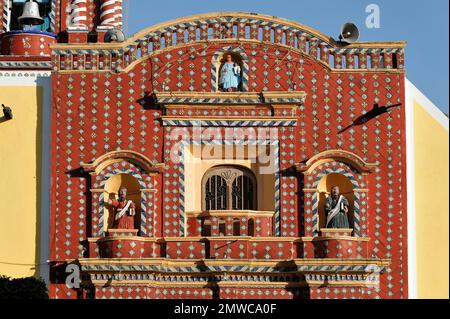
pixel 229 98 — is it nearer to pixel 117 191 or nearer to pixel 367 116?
pixel 367 116

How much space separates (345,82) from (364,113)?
1002mm

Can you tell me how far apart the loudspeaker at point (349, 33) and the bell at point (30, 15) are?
33.8 feet

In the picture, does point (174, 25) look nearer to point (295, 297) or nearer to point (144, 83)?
point (144, 83)

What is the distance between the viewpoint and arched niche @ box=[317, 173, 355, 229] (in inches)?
1539

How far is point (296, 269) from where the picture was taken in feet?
125

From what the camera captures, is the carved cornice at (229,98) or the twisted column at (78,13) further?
the twisted column at (78,13)

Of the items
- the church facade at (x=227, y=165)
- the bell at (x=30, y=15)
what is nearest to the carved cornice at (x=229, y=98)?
the church facade at (x=227, y=165)

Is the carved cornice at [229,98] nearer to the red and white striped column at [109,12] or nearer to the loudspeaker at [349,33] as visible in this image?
the loudspeaker at [349,33]

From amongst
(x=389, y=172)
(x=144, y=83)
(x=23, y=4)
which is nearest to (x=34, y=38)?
(x=23, y=4)

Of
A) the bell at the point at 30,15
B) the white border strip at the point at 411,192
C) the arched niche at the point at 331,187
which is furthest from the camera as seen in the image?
the bell at the point at 30,15

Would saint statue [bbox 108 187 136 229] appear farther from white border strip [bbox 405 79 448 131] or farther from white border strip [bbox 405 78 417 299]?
white border strip [bbox 405 79 448 131]

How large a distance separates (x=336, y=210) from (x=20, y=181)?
8549 millimetres

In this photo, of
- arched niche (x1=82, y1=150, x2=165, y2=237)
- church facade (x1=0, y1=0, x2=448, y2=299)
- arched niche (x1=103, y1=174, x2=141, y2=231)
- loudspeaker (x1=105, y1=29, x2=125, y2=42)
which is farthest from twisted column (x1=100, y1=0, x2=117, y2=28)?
arched niche (x1=103, y1=174, x2=141, y2=231)

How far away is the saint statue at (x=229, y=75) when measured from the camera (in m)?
39.5
